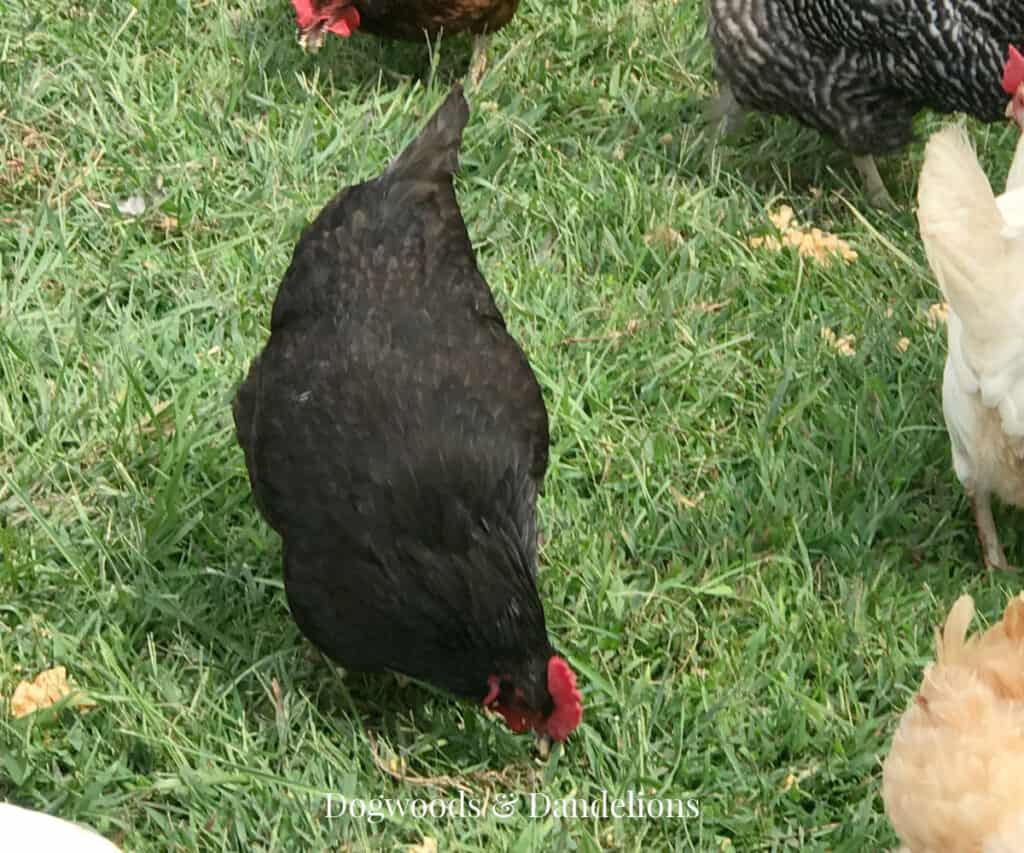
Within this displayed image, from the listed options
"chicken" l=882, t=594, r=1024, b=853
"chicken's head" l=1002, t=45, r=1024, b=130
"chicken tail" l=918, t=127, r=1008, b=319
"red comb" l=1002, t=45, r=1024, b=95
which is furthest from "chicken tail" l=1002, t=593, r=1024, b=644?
"red comb" l=1002, t=45, r=1024, b=95

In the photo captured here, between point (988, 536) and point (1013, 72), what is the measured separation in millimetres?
1219

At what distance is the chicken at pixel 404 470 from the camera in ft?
8.22

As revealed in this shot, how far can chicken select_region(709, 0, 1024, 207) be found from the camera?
3.71 metres

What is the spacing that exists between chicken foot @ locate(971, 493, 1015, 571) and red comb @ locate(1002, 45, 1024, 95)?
1.09 m

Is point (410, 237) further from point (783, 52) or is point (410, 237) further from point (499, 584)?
point (783, 52)

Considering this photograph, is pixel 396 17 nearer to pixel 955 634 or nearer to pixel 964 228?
pixel 964 228

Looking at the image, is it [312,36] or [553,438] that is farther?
[312,36]

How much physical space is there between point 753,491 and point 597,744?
787 millimetres

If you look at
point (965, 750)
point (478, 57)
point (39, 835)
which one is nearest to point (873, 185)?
point (478, 57)

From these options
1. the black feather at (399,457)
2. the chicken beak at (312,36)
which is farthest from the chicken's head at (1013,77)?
the chicken beak at (312,36)

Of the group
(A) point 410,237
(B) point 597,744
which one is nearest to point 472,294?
(A) point 410,237

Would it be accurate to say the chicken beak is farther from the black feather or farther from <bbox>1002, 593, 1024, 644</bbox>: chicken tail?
<bbox>1002, 593, 1024, 644</bbox>: chicken tail

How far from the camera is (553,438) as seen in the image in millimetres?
3250

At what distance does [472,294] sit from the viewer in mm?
2910
